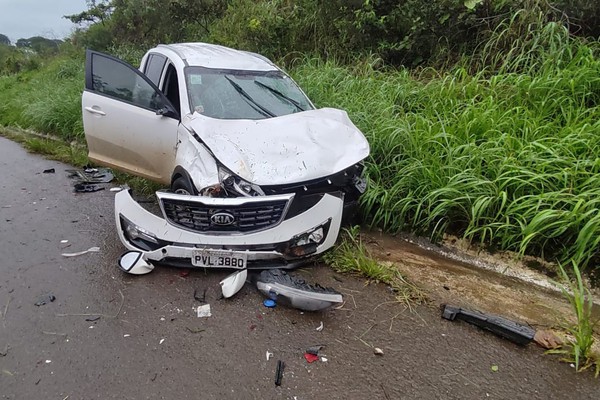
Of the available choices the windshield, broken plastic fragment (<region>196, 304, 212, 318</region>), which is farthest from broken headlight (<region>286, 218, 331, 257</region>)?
the windshield

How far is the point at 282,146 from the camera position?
3.04 metres

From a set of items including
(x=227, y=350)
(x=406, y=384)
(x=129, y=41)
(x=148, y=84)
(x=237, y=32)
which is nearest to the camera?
(x=406, y=384)

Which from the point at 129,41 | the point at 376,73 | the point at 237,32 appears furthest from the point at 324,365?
the point at 129,41

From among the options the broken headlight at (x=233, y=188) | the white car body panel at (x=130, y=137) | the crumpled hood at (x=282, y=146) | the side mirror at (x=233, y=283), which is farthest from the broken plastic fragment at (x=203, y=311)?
the white car body panel at (x=130, y=137)

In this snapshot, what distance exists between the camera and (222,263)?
2.75 meters

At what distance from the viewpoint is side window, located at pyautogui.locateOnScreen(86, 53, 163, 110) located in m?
3.70

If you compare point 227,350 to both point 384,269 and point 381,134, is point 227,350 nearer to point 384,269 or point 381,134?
point 384,269

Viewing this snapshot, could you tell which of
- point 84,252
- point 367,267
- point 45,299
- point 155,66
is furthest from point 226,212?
point 155,66

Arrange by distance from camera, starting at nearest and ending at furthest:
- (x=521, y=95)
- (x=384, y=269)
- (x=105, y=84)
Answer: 1. (x=384, y=269)
2. (x=105, y=84)
3. (x=521, y=95)

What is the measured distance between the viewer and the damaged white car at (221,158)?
2.72 m

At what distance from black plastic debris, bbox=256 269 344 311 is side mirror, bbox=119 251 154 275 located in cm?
89

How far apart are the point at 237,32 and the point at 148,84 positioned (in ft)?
16.5

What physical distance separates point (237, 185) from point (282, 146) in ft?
1.69

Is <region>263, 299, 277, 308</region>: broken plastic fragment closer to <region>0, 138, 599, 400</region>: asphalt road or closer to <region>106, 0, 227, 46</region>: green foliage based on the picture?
<region>0, 138, 599, 400</region>: asphalt road
